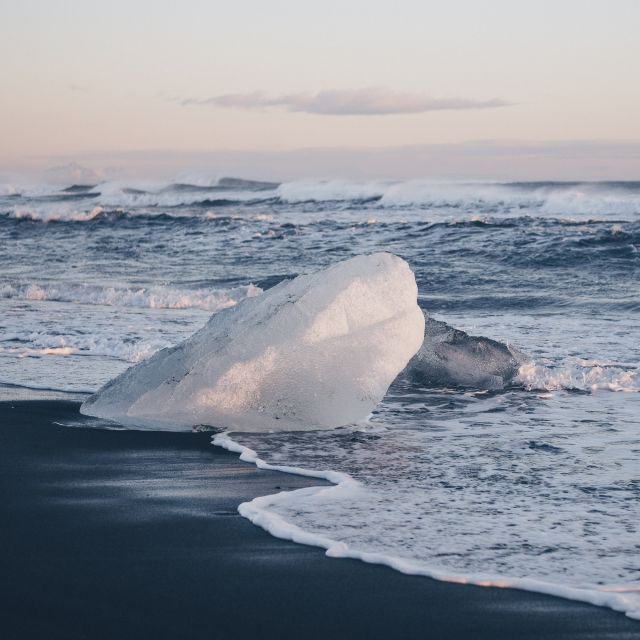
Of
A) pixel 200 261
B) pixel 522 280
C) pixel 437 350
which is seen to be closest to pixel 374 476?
→ pixel 437 350

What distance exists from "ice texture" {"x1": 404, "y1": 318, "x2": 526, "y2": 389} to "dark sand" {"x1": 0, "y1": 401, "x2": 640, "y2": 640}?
104 inches

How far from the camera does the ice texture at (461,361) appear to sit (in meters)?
6.51

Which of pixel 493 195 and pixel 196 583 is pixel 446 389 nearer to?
pixel 196 583

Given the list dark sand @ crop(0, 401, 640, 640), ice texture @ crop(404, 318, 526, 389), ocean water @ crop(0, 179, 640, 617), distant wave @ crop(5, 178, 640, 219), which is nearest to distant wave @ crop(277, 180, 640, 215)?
distant wave @ crop(5, 178, 640, 219)

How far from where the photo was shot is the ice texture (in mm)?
6512

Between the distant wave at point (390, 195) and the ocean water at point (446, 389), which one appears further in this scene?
the distant wave at point (390, 195)

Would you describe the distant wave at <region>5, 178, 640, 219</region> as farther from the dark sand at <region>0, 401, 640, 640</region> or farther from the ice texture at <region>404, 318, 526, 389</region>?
the dark sand at <region>0, 401, 640, 640</region>

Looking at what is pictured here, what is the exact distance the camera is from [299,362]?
504 centimetres

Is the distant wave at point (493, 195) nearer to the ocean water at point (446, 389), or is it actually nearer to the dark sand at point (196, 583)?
the ocean water at point (446, 389)

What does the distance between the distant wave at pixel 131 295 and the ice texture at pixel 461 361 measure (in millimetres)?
5323

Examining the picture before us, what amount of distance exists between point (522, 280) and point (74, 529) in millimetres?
11715

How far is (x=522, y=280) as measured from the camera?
47.1 feet

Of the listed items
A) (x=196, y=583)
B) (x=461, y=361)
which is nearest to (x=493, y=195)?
(x=461, y=361)

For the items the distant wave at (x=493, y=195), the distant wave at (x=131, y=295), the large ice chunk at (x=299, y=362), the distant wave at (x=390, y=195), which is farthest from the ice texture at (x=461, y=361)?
the distant wave at (x=493, y=195)
